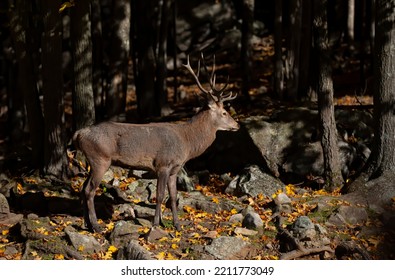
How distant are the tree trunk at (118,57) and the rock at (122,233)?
6351 mm

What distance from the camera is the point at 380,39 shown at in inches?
486

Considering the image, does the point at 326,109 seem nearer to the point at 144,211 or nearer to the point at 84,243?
the point at 144,211

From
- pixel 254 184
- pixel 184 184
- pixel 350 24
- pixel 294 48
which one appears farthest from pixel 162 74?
pixel 350 24

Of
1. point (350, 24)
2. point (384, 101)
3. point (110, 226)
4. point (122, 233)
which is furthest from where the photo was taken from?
point (350, 24)

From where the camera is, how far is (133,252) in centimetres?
949

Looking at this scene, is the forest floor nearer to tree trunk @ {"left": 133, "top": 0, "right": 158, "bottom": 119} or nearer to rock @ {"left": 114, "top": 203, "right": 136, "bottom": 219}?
rock @ {"left": 114, "top": 203, "right": 136, "bottom": 219}

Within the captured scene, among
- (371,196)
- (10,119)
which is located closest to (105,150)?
(371,196)

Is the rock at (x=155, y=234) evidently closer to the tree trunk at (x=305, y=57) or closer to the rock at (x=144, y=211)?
the rock at (x=144, y=211)

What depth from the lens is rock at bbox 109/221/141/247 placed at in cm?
1014

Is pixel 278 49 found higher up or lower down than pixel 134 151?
higher up

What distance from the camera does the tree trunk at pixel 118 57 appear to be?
632 inches

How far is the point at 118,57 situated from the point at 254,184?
5.56m

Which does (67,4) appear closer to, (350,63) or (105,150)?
(105,150)

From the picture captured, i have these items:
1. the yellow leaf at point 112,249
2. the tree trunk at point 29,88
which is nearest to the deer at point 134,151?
the yellow leaf at point 112,249
